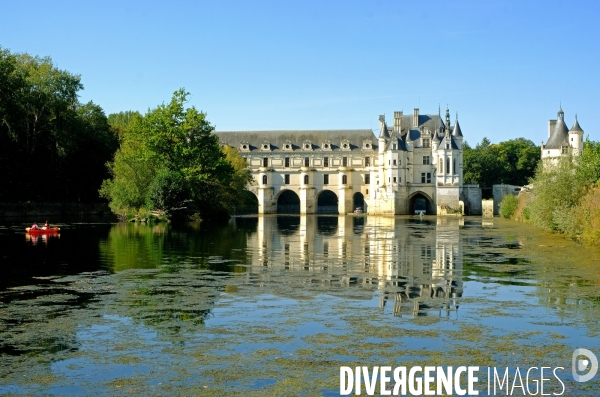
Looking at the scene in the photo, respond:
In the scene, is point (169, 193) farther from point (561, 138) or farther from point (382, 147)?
point (561, 138)

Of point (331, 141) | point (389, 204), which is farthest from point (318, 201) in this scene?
point (389, 204)

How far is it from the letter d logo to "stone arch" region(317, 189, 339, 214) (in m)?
77.0

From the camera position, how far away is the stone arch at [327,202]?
86000mm

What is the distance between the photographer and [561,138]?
6241cm

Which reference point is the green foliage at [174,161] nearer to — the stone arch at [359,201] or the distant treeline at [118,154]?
the distant treeline at [118,154]

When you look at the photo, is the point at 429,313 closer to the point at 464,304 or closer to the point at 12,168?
the point at 464,304

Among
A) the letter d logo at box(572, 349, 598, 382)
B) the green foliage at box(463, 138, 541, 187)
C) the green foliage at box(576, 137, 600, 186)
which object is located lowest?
the letter d logo at box(572, 349, 598, 382)

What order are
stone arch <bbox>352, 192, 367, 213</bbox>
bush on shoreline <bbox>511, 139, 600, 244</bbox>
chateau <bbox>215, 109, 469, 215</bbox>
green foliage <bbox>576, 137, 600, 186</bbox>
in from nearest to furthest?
bush on shoreline <bbox>511, 139, 600, 244</bbox>
green foliage <bbox>576, 137, 600, 186</bbox>
chateau <bbox>215, 109, 469, 215</bbox>
stone arch <bbox>352, 192, 367, 213</bbox>

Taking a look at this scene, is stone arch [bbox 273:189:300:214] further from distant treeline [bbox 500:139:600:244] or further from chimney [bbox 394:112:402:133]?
distant treeline [bbox 500:139:600:244]

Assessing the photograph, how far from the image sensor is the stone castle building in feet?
199

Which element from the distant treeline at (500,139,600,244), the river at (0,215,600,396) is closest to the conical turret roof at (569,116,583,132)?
the distant treeline at (500,139,600,244)

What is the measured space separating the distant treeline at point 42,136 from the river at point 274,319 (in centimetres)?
3245

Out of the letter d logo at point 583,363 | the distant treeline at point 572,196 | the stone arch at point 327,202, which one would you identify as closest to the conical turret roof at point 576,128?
the distant treeline at point 572,196

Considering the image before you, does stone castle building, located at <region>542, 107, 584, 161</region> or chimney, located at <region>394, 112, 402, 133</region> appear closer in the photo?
stone castle building, located at <region>542, 107, 584, 161</region>
